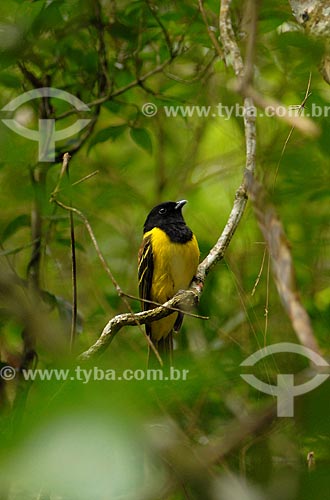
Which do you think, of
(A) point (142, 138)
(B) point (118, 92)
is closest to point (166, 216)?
(A) point (142, 138)

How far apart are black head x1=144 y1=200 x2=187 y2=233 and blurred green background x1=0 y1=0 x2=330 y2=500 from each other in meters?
0.15

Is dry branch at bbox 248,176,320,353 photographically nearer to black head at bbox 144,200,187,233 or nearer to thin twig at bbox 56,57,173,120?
thin twig at bbox 56,57,173,120

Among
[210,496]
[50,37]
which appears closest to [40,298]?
[50,37]

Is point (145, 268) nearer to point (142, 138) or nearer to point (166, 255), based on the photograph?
point (166, 255)

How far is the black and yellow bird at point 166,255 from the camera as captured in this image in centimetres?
365

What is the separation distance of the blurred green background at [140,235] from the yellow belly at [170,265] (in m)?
0.16

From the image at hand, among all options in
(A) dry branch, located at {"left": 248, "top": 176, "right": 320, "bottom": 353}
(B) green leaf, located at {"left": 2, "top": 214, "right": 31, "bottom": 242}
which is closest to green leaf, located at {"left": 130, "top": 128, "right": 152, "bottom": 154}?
(B) green leaf, located at {"left": 2, "top": 214, "right": 31, "bottom": 242}

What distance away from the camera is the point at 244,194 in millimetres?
2188

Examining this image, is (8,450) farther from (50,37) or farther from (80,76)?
(80,76)

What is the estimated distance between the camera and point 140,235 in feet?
14.5

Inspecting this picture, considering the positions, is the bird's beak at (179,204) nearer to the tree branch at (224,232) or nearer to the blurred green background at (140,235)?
the blurred green background at (140,235)

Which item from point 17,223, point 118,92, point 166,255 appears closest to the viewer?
point 17,223

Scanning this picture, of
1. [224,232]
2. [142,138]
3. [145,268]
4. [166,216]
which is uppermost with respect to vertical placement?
[142,138]

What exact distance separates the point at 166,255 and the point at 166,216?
0.20m
